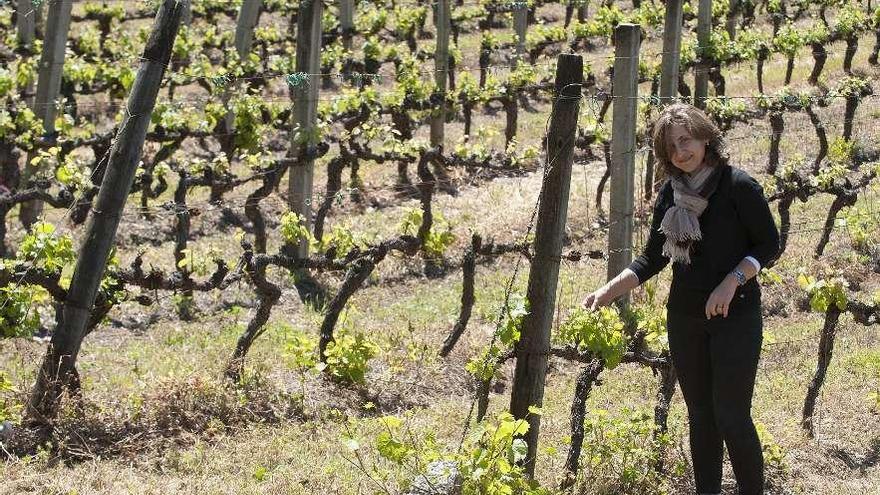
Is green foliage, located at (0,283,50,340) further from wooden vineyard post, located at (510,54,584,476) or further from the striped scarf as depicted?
the striped scarf

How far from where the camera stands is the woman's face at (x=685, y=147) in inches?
171

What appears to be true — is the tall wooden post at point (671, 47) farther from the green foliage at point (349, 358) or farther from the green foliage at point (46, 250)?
the green foliage at point (46, 250)

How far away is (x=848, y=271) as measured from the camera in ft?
33.1

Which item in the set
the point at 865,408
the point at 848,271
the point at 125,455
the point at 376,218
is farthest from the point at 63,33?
the point at 865,408

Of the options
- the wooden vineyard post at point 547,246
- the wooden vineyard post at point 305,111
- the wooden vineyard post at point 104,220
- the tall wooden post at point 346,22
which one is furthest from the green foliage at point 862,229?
the tall wooden post at point 346,22

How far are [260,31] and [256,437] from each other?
19.0 meters

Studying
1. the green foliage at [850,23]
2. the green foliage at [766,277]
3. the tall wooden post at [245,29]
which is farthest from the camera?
the green foliage at [850,23]

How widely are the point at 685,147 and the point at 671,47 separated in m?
5.76

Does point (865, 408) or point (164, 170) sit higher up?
point (164, 170)

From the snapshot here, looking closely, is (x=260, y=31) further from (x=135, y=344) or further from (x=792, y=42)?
(x=135, y=344)

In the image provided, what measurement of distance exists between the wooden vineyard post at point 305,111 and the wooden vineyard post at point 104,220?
4.16 metres

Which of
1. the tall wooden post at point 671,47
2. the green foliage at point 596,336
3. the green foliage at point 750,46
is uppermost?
the green foliage at point 750,46

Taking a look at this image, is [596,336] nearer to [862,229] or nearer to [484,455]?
[484,455]

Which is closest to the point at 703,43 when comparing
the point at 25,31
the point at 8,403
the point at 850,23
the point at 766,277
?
the point at 766,277
